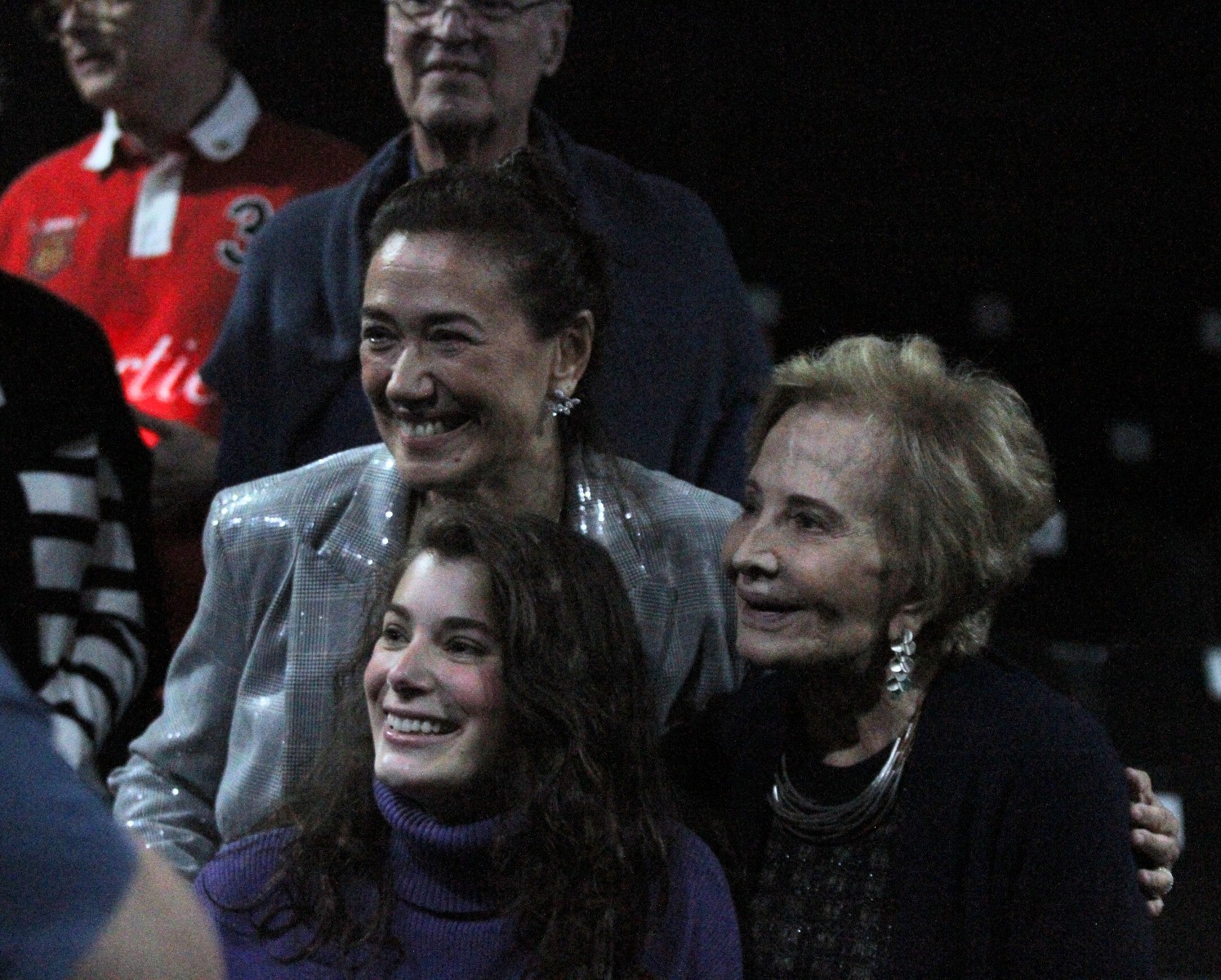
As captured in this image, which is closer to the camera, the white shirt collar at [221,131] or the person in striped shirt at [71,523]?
the person in striped shirt at [71,523]

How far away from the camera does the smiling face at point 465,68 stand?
2580 millimetres

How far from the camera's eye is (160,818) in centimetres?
206

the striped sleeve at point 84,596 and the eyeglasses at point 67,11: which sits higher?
the eyeglasses at point 67,11

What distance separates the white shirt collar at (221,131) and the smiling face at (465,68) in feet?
1.67

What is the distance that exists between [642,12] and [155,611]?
1300 millimetres

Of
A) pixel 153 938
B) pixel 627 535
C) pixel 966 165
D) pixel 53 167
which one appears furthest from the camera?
pixel 966 165

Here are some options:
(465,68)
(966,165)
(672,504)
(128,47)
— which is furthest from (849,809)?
(128,47)

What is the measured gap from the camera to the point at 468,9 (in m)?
2.58

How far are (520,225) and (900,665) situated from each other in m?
0.66

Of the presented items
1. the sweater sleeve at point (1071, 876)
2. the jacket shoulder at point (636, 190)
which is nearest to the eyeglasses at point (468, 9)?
the jacket shoulder at point (636, 190)

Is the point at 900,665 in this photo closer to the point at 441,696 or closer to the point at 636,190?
the point at 441,696

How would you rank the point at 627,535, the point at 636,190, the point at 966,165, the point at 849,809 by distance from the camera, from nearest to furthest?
the point at 849,809 → the point at 627,535 → the point at 636,190 → the point at 966,165

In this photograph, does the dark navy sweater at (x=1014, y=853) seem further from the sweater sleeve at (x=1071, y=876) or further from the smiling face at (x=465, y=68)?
the smiling face at (x=465, y=68)

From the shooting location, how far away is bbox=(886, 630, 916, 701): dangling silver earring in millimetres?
1941
